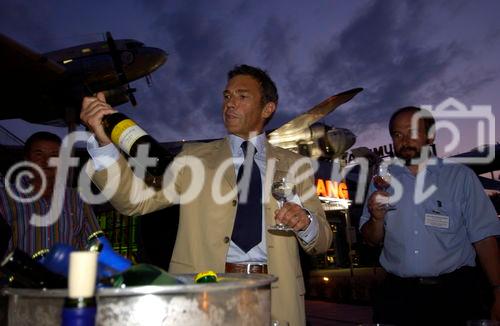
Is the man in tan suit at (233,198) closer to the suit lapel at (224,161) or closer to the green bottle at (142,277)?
the suit lapel at (224,161)

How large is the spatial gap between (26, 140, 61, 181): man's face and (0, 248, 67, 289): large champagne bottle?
2747 mm

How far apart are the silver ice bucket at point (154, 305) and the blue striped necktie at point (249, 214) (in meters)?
1.27

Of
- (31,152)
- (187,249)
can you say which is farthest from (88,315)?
(31,152)

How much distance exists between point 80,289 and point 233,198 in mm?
1513

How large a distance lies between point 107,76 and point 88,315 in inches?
1100

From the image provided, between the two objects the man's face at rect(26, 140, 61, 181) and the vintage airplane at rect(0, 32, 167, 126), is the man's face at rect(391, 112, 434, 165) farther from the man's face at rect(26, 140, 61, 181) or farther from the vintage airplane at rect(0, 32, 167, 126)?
the vintage airplane at rect(0, 32, 167, 126)

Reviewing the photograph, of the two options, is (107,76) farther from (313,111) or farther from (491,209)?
(491,209)

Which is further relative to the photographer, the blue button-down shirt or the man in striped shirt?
the man in striped shirt

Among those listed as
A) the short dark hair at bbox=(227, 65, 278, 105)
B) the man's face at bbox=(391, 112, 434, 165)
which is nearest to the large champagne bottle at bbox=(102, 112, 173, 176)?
the short dark hair at bbox=(227, 65, 278, 105)

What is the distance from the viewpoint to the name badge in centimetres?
252

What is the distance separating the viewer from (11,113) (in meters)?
25.5

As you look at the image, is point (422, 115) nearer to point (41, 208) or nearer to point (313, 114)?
point (41, 208)

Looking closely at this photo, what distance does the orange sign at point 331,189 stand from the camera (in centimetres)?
1696

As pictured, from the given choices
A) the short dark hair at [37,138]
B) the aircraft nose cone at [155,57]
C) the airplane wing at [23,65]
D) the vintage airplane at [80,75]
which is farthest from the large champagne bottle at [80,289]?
the aircraft nose cone at [155,57]
